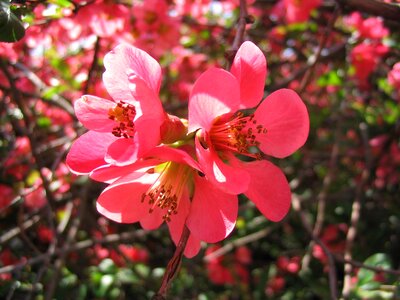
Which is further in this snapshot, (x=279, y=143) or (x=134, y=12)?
(x=134, y=12)

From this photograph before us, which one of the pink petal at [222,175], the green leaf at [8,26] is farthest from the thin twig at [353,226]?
the green leaf at [8,26]

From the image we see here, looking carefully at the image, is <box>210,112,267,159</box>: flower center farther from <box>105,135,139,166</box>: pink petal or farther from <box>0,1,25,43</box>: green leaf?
<box>0,1,25,43</box>: green leaf

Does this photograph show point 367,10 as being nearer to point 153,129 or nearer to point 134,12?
point 153,129

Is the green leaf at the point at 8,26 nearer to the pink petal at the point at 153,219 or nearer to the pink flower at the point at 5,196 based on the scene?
the pink petal at the point at 153,219

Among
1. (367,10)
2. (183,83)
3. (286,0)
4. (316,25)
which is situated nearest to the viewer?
(367,10)

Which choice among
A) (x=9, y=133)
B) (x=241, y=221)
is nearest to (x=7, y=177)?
(x=9, y=133)

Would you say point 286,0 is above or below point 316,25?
above

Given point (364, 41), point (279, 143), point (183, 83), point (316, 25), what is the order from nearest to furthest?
point (279, 143), point (364, 41), point (316, 25), point (183, 83)
